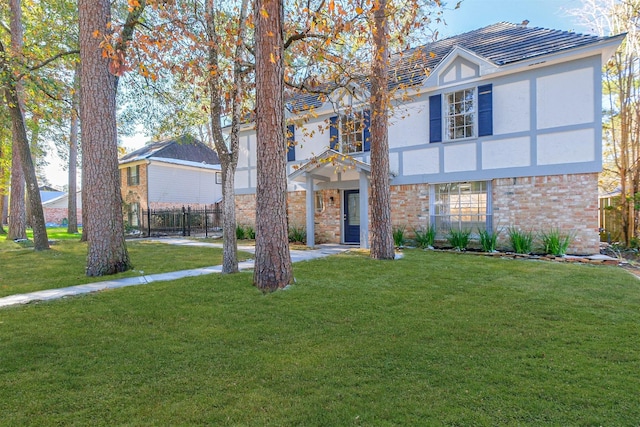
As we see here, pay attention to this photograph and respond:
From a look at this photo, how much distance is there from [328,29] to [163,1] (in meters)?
2.43

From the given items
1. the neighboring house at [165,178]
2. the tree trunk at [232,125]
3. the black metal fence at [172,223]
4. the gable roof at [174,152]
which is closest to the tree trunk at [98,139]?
the tree trunk at [232,125]

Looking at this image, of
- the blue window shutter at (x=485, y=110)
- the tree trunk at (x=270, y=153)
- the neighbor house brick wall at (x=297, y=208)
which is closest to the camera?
the tree trunk at (x=270, y=153)

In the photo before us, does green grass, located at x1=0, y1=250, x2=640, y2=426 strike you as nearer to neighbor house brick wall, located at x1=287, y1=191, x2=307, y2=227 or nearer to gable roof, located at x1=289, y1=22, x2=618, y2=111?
gable roof, located at x1=289, y1=22, x2=618, y2=111

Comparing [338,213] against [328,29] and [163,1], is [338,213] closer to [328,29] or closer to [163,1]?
[328,29]

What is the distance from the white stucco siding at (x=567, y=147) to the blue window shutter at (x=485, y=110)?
52.2 inches

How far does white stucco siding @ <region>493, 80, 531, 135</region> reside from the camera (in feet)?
31.6

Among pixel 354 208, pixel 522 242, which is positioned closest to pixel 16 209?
pixel 354 208

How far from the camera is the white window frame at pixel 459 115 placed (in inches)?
409

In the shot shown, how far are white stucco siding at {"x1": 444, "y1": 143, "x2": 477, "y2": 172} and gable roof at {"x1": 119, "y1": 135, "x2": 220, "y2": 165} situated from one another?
14.7m

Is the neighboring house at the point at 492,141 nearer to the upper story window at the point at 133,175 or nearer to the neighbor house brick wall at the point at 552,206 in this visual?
the neighbor house brick wall at the point at 552,206

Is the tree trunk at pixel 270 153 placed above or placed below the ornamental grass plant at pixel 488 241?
above

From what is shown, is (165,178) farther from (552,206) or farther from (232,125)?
(552,206)

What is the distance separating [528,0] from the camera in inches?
511

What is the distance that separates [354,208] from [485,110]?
16.8 feet
